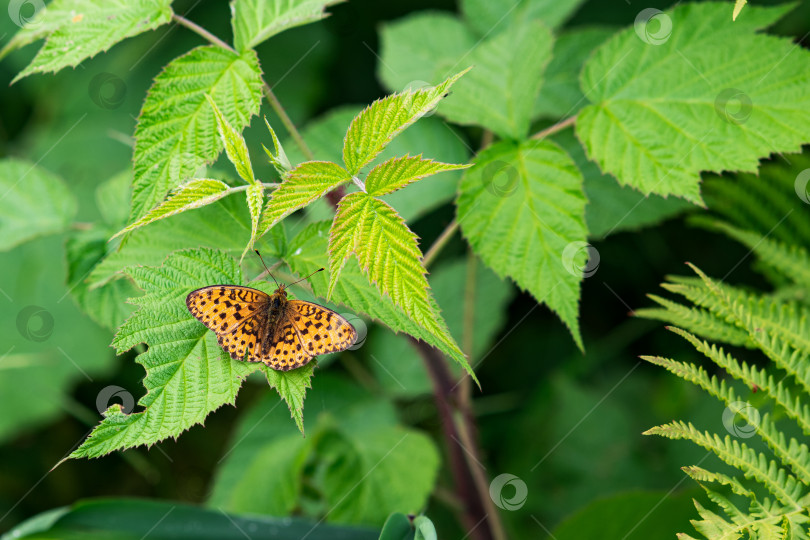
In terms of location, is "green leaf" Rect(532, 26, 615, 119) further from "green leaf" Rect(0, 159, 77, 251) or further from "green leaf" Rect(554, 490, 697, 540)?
"green leaf" Rect(0, 159, 77, 251)

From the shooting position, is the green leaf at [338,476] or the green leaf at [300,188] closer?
the green leaf at [300,188]

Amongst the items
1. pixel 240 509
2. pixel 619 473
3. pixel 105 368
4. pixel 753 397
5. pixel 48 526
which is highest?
pixel 105 368

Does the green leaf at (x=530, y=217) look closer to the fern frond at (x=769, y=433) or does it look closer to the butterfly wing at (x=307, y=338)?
the fern frond at (x=769, y=433)

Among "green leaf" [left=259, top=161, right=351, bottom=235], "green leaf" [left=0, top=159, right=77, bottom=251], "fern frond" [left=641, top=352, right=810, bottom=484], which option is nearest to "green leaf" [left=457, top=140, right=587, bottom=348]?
"fern frond" [left=641, top=352, right=810, bottom=484]

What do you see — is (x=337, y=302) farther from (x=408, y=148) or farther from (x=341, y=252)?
(x=408, y=148)

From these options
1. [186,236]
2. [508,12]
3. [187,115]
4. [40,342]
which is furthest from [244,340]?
[40,342]

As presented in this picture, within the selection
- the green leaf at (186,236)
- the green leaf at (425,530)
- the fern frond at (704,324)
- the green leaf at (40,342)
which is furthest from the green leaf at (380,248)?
the green leaf at (40,342)

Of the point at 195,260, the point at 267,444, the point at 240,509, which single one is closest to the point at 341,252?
the point at 195,260
